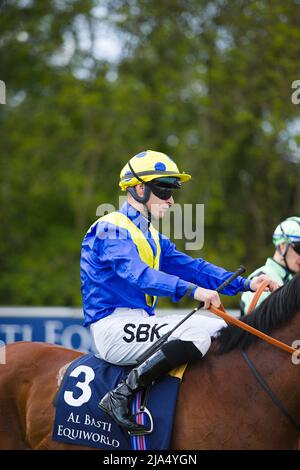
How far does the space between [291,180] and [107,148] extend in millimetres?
4104

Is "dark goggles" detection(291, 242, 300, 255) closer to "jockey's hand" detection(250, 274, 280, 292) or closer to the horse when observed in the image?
"jockey's hand" detection(250, 274, 280, 292)

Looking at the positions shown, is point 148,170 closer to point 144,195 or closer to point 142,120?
point 144,195

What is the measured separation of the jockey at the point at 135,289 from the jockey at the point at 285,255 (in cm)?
129

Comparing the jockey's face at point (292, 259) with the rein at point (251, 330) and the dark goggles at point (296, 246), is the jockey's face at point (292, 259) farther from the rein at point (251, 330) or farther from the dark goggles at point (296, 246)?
the rein at point (251, 330)

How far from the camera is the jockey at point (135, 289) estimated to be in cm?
414

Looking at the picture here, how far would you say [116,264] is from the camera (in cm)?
421

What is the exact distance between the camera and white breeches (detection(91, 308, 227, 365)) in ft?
14.1

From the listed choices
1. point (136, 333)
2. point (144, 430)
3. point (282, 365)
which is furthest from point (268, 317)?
point (144, 430)

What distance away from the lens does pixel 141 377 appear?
413 centimetres

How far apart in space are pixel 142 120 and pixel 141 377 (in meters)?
10.9

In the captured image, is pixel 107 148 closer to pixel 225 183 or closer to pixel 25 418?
pixel 225 183

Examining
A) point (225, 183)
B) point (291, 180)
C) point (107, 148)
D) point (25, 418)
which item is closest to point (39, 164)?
point (107, 148)

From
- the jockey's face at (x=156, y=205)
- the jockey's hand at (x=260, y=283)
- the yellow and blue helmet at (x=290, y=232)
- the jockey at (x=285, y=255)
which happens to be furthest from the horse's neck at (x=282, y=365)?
the yellow and blue helmet at (x=290, y=232)

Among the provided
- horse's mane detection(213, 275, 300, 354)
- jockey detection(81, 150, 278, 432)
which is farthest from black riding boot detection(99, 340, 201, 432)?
horse's mane detection(213, 275, 300, 354)
